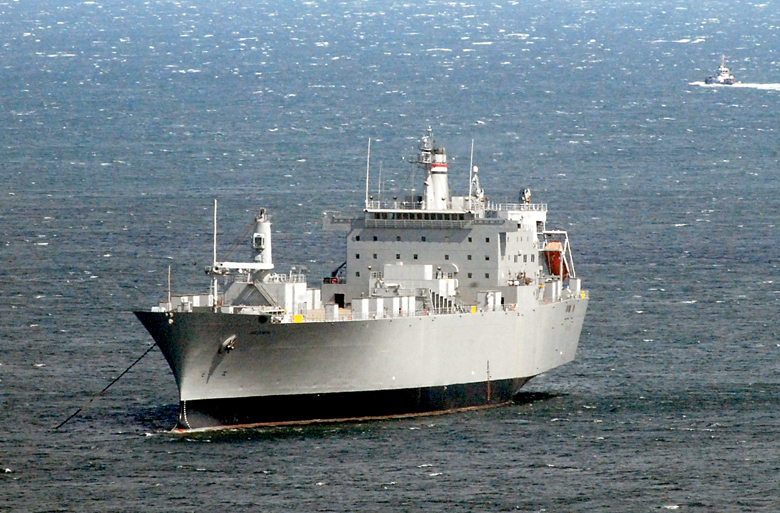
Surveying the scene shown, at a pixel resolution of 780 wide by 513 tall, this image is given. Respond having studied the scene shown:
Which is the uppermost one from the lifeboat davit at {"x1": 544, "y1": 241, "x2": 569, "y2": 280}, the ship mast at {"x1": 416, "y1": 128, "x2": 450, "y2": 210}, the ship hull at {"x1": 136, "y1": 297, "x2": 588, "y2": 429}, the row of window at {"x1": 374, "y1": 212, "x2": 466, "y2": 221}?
the ship mast at {"x1": 416, "y1": 128, "x2": 450, "y2": 210}

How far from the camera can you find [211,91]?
622 feet

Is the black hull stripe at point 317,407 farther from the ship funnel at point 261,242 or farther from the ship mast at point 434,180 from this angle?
the ship mast at point 434,180

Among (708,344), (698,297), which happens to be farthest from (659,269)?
(708,344)

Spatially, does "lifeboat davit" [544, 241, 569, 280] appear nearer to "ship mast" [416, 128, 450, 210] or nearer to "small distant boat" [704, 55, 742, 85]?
"ship mast" [416, 128, 450, 210]

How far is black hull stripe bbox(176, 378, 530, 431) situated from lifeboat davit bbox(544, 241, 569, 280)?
10.5 meters

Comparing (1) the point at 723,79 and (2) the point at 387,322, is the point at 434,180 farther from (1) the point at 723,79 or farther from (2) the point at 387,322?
(1) the point at 723,79

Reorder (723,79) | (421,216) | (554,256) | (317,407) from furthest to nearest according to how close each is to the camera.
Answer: (723,79) < (554,256) < (421,216) < (317,407)

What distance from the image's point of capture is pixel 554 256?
78.4 metres

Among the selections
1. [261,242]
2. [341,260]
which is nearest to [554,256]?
[261,242]

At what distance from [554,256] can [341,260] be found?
786 inches

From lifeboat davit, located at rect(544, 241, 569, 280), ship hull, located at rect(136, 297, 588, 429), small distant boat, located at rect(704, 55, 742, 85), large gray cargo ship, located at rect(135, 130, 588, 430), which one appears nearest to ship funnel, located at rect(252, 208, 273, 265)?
large gray cargo ship, located at rect(135, 130, 588, 430)

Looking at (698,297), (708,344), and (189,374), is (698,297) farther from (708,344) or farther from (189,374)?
(189,374)

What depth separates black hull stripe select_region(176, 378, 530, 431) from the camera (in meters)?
64.4

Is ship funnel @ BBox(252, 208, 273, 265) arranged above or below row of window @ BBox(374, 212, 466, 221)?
below
